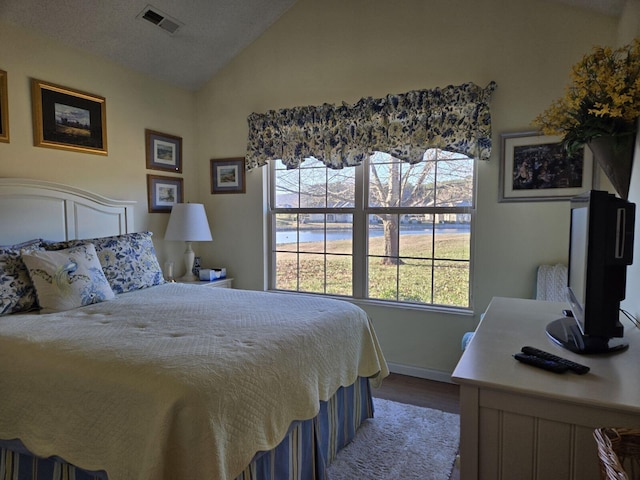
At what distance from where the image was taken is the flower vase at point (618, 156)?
161 centimetres

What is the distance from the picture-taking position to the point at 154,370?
1357 mm

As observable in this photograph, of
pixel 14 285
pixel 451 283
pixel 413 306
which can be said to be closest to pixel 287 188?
pixel 413 306

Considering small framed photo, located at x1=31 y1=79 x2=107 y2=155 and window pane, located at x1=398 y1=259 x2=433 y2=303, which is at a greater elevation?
small framed photo, located at x1=31 y1=79 x2=107 y2=155

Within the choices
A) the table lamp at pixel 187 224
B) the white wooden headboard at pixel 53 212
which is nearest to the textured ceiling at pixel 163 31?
the white wooden headboard at pixel 53 212

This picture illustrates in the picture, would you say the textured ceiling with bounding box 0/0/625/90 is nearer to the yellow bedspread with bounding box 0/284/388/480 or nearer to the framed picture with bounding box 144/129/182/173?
the framed picture with bounding box 144/129/182/173

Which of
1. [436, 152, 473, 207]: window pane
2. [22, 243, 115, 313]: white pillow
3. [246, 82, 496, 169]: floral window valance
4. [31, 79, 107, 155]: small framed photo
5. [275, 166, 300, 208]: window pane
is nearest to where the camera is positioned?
[22, 243, 115, 313]: white pillow

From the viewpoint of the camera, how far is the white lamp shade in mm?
3508

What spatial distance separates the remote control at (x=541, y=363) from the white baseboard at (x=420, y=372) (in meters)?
2.01

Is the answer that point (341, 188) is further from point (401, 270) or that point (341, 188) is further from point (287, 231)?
point (401, 270)

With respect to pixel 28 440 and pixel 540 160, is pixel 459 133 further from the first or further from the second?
pixel 28 440

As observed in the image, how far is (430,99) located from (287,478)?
2.60 metres

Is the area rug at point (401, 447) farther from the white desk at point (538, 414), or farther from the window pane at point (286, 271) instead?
the window pane at point (286, 271)

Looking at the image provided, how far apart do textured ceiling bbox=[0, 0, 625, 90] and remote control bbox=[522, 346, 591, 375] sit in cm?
222

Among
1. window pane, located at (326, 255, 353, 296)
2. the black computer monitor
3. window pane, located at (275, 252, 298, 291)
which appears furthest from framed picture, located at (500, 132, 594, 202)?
window pane, located at (275, 252, 298, 291)
